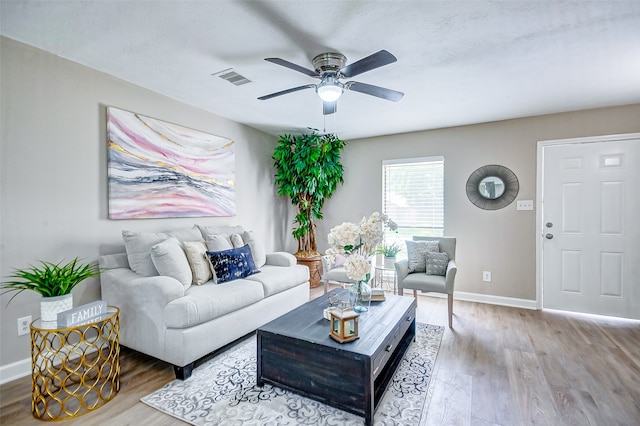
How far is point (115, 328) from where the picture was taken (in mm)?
2064

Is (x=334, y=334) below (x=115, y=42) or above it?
below

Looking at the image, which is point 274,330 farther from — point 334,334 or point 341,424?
point 341,424

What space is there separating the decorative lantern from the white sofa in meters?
1.02

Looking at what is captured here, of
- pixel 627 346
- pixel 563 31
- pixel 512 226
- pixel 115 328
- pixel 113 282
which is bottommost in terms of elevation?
pixel 627 346

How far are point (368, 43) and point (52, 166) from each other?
8.53 feet

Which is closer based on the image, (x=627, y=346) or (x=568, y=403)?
(x=568, y=403)

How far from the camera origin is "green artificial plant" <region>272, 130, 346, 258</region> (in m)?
4.31

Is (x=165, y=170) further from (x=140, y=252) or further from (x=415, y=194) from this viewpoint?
(x=415, y=194)

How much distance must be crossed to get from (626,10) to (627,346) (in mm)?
2766

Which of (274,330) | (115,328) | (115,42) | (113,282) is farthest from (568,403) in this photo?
(115,42)

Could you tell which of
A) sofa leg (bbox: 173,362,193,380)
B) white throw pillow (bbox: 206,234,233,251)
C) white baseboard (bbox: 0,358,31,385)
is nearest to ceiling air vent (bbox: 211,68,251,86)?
white throw pillow (bbox: 206,234,233,251)

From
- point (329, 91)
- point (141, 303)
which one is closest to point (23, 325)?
point (141, 303)

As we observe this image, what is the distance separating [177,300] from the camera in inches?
85.4

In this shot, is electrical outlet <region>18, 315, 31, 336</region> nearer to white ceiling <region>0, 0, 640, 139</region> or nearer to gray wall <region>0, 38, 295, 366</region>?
gray wall <region>0, 38, 295, 366</region>
